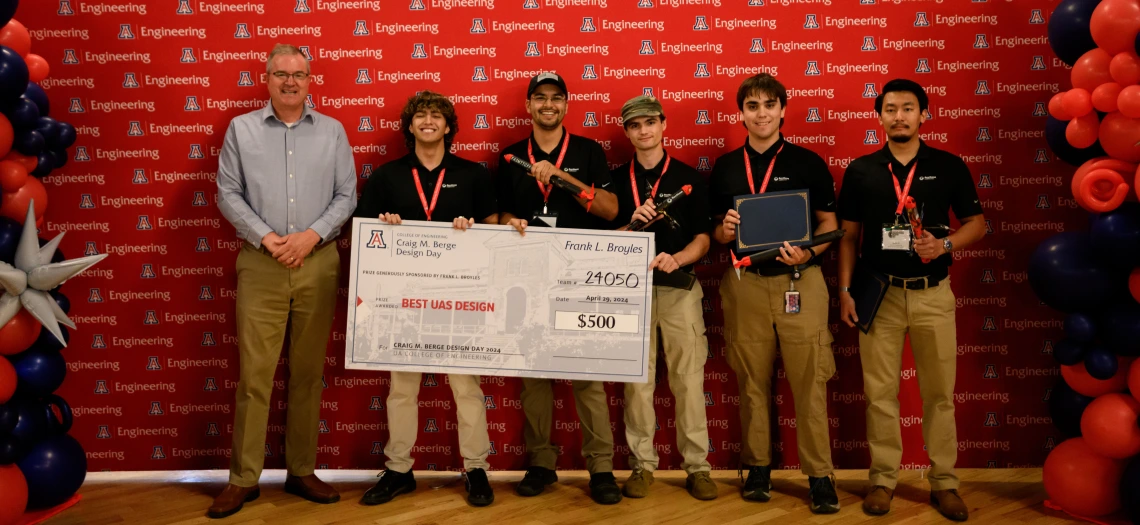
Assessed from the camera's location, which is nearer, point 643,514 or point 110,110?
point 643,514

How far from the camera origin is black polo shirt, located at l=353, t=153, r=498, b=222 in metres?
3.69

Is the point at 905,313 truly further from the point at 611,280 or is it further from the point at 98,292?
the point at 98,292

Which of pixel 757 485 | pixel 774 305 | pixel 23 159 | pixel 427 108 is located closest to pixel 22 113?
pixel 23 159

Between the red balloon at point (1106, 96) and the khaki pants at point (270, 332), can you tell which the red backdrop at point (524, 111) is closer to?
the khaki pants at point (270, 332)

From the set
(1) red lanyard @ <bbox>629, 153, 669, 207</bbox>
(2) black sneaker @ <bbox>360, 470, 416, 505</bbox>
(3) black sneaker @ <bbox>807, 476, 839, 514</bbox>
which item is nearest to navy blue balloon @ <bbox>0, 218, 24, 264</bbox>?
(2) black sneaker @ <bbox>360, 470, 416, 505</bbox>

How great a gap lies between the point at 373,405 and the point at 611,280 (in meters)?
1.57

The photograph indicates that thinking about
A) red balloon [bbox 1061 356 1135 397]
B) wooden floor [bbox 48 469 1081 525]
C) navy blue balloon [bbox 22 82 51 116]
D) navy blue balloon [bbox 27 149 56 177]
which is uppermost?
navy blue balloon [bbox 22 82 51 116]

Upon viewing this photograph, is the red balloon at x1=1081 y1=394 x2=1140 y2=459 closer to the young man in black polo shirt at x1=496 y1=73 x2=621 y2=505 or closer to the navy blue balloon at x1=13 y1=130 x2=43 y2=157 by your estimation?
the young man in black polo shirt at x1=496 y1=73 x2=621 y2=505

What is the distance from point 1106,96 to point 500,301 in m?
2.70

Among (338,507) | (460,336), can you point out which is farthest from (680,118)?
(338,507)

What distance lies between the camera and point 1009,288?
4.11 m

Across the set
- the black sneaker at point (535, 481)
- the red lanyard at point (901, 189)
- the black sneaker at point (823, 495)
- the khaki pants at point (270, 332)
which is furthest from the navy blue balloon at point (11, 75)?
the black sneaker at point (823, 495)

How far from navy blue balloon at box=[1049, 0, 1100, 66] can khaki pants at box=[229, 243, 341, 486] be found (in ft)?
11.4

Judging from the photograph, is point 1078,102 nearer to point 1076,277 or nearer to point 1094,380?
point 1076,277
